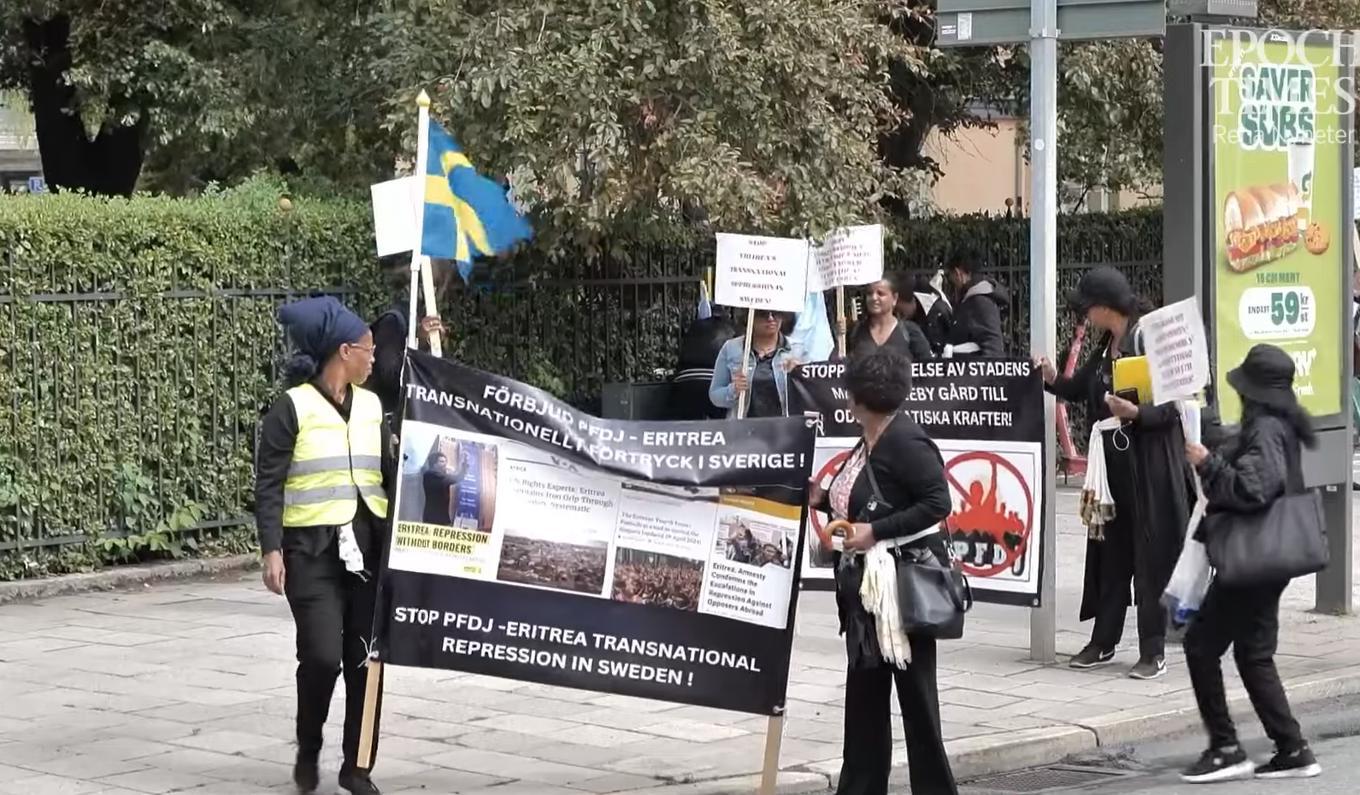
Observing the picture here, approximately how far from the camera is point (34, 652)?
10188 millimetres

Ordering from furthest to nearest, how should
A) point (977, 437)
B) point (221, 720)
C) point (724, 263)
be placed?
point (724, 263) < point (977, 437) < point (221, 720)

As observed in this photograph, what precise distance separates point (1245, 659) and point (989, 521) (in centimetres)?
217

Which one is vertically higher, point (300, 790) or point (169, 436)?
point (169, 436)

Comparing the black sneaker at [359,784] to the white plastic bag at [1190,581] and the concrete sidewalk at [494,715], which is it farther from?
the white plastic bag at [1190,581]

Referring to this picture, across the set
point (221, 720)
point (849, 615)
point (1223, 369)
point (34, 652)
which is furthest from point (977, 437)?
point (34, 652)

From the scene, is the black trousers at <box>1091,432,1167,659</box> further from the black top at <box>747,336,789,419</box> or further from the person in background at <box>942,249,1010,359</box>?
the person in background at <box>942,249,1010,359</box>

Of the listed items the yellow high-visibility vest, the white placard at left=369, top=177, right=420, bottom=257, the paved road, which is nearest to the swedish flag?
the white placard at left=369, top=177, right=420, bottom=257

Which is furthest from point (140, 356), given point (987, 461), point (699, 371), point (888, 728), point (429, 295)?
point (888, 728)

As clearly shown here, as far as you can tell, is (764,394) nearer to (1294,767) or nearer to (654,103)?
(654,103)

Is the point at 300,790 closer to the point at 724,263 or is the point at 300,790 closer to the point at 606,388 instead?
the point at 724,263

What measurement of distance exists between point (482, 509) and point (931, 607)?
1598 millimetres

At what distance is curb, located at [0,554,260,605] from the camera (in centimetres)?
1172

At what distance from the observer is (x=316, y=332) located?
712cm

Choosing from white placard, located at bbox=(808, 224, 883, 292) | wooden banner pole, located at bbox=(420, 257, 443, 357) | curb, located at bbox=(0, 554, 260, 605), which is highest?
white placard, located at bbox=(808, 224, 883, 292)
